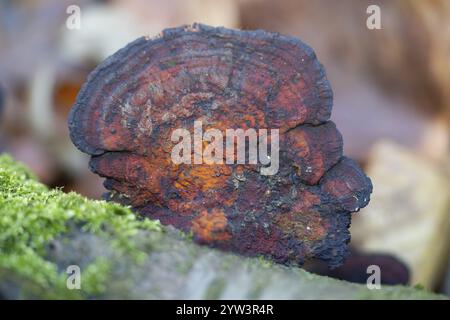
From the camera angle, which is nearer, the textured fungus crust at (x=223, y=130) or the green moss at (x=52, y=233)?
the green moss at (x=52, y=233)

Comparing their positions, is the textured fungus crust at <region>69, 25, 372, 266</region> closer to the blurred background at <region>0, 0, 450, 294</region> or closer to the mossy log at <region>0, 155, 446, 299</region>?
the mossy log at <region>0, 155, 446, 299</region>

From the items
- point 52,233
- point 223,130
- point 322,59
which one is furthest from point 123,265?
point 322,59

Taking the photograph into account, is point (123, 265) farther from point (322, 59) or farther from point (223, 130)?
point (322, 59)

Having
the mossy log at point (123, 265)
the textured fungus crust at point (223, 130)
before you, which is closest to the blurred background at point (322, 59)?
the textured fungus crust at point (223, 130)

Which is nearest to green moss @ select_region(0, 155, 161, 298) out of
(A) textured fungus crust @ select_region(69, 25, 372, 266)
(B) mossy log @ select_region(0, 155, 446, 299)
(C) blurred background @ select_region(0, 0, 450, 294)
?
(B) mossy log @ select_region(0, 155, 446, 299)

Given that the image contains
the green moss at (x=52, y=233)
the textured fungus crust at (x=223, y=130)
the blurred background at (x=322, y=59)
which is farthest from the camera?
the blurred background at (x=322, y=59)

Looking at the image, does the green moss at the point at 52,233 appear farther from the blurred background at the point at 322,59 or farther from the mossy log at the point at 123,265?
the blurred background at the point at 322,59
